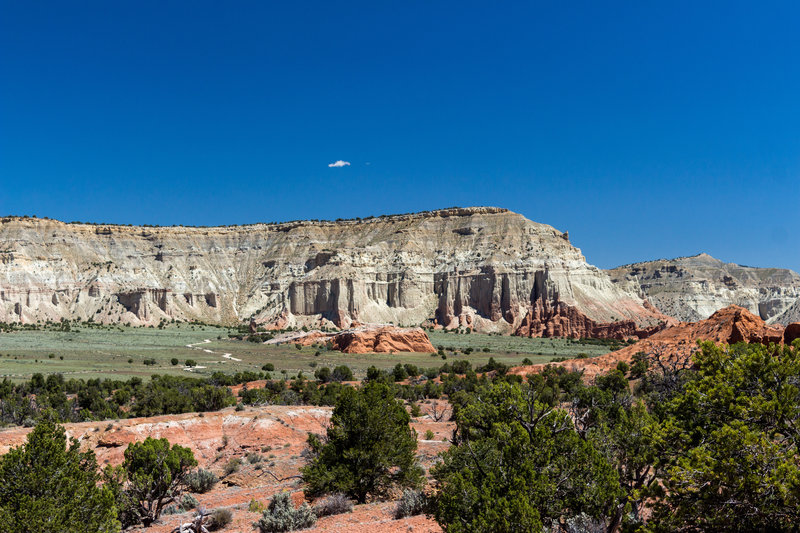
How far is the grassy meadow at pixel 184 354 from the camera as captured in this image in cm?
4281

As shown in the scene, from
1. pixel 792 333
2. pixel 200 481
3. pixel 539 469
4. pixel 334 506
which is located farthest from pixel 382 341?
pixel 539 469

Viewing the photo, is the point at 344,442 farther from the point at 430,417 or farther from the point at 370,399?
the point at 430,417

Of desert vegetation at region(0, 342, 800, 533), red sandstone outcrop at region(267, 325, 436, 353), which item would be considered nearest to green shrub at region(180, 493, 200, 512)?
desert vegetation at region(0, 342, 800, 533)

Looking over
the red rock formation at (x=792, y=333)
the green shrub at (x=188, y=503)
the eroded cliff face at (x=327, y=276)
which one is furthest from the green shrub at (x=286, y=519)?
the eroded cliff face at (x=327, y=276)

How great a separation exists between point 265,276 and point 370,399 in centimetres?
10351

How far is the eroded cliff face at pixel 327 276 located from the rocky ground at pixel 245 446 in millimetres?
72924

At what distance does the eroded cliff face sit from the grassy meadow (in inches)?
616

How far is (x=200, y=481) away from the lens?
15594 millimetres

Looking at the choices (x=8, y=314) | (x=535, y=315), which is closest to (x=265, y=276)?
(x=8, y=314)

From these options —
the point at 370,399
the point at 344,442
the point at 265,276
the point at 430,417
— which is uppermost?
the point at 265,276

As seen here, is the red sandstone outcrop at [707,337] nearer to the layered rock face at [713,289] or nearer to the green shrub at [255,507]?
the green shrub at [255,507]

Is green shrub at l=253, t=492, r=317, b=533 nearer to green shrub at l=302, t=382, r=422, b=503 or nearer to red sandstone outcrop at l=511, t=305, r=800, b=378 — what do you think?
green shrub at l=302, t=382, r=422, b=503

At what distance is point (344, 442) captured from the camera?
13750mm

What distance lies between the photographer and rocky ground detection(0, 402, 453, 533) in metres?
11.8
